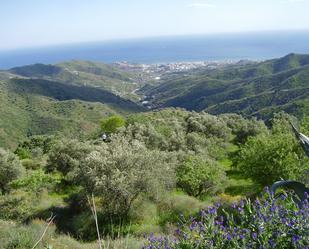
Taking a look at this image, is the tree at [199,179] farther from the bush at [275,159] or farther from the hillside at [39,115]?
the hillside at [39,115]

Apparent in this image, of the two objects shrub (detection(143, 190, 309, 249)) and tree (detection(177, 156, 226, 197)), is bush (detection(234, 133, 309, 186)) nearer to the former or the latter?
tree (detection(177, 156, 226, 197))

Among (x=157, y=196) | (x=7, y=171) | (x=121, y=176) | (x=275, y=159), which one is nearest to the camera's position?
(x=121, y=176)

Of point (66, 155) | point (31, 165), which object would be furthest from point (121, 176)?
point (31, 165)

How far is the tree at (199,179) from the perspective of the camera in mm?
25034

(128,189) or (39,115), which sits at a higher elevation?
(128,189)

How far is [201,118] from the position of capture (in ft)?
190

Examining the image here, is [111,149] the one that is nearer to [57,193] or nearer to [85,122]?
[57,193]

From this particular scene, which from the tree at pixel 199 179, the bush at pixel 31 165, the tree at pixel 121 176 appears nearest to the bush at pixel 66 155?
the bush at pixel 31 165

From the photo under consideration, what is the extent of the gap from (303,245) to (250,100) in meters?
181

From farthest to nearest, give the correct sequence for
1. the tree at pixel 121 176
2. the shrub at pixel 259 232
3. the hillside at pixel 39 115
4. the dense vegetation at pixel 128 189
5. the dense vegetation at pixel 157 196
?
the hillside at pixel 39 115 → the tree at pixel 121 176 → the dense vegetation at pixel 128 189 → the dense vegetation at pixel 157 196 → the shrub at pixel 259 232

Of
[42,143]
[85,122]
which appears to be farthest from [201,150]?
[85,122]

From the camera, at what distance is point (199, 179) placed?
25.2m

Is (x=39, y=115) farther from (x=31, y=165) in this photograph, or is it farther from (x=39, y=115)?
(x=31, y=165)

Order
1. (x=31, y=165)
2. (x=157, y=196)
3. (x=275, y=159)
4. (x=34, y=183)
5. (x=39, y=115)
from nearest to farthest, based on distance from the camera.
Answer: (x=157, y=196) → (x=275, y=159) → (x=34, y=183) → (x=31, y=165) → (x=39, y=115)
